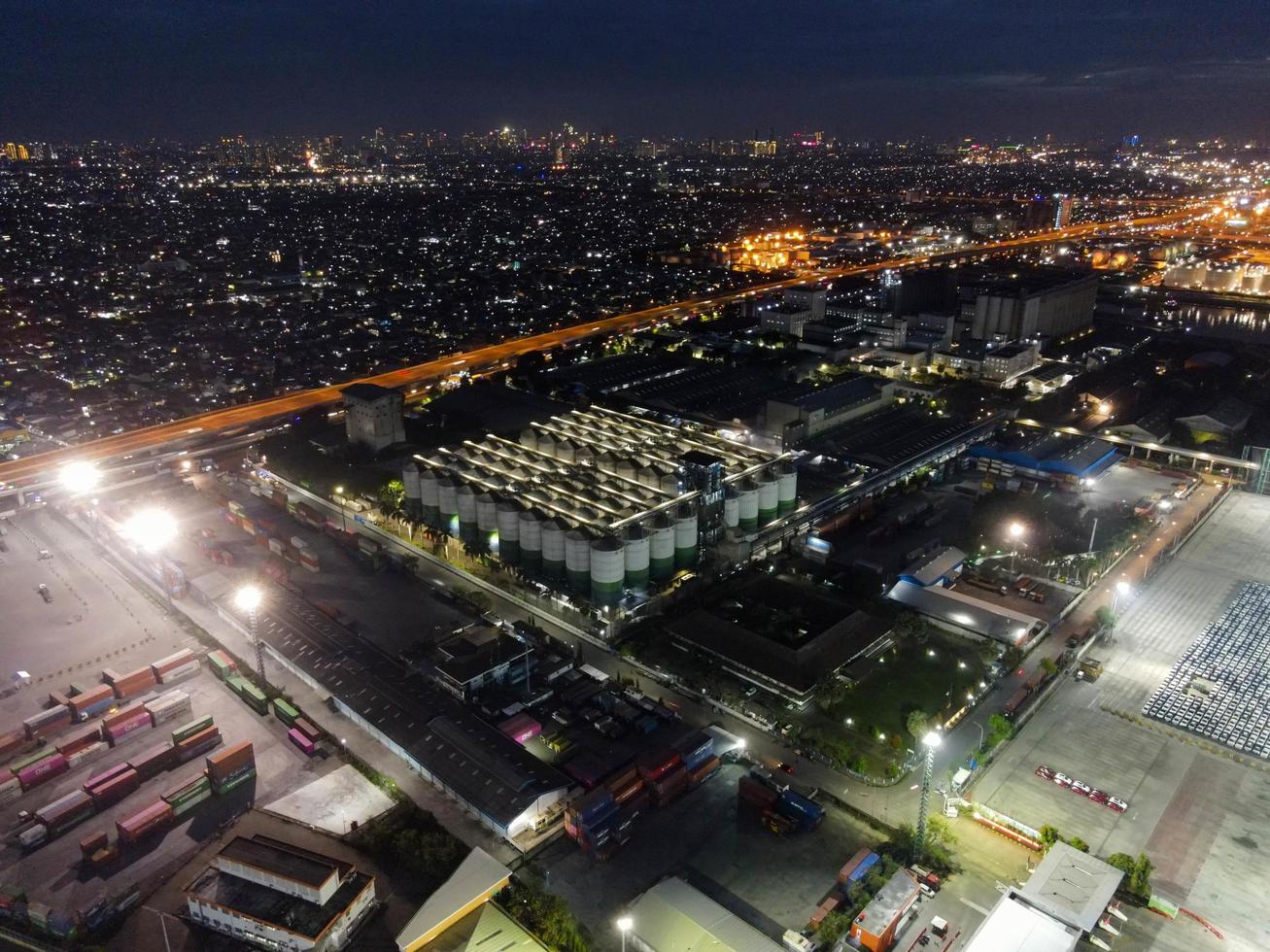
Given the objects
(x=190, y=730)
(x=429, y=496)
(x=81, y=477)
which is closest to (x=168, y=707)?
(x=190, y=730)

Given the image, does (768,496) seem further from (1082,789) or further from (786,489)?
(1082,789)

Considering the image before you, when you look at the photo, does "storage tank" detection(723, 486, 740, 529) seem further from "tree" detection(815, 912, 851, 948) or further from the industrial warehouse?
"tree" detection(815, 912, 851, 948)

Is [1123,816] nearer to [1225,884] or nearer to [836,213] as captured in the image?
[1225,884]

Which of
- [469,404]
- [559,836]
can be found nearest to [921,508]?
[559,836]

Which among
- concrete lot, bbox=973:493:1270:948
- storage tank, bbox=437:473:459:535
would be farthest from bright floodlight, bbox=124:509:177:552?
concrete lot, bbox=973:493:1270:948

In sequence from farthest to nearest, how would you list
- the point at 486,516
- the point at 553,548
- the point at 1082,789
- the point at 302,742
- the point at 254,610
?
the point at 486,516 → the point at 553,548 → the point at 254,610 → the point at 302,742 → the point at 1082,789

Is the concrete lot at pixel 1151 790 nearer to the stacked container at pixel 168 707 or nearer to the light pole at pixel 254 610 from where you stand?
the light pole at pixel 254 610

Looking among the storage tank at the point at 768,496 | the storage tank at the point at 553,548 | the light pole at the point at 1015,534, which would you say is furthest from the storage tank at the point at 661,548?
the light pole at the point at 1015,534

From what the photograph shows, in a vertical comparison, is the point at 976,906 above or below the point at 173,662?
below
